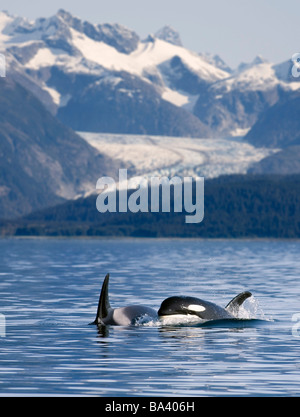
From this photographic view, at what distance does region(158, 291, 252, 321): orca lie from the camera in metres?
61.8

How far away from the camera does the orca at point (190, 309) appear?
61750mm

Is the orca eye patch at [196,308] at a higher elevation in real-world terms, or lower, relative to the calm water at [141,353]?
higher

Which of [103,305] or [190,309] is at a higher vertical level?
[103,305]

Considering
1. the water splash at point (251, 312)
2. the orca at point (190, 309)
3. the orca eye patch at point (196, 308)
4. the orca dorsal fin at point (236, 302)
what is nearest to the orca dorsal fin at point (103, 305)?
the orca at point (190, 309)

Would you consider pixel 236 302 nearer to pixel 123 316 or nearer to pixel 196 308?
pixel 196 308

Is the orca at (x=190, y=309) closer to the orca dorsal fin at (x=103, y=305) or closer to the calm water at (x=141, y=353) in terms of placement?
the calm water at (x=141, y=353)

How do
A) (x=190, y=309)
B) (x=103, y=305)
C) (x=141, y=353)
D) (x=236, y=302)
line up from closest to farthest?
1. (x=141, y=353)
2. (x=103, y=305)
3. (x=190, y=309)
4. (x=236, y=302)

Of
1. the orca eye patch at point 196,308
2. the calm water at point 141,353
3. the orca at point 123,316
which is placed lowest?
the calm water at point 141,353

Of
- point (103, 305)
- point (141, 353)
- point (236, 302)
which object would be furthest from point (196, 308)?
point (141, 353)

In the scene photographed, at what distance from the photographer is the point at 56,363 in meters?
48.7

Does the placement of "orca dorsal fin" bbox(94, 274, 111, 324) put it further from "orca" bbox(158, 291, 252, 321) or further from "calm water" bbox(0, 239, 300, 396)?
"orca" bbox(158, 291, 252, 321)

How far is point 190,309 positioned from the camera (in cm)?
6194
